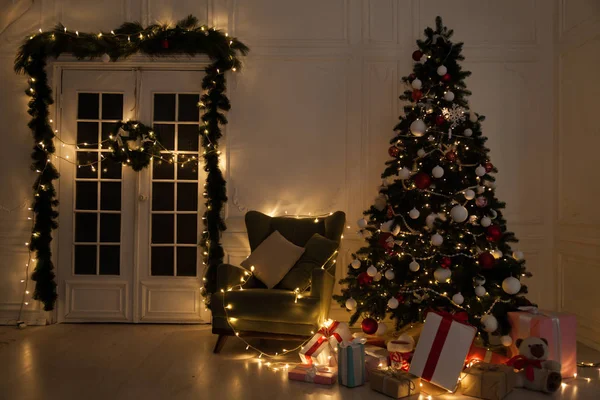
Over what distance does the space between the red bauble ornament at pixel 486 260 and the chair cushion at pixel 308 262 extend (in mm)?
1151

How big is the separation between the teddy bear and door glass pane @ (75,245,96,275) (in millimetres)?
3708

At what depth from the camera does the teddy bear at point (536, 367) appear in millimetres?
3270

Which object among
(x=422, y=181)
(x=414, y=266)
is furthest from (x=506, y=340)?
(x=422, y=181)

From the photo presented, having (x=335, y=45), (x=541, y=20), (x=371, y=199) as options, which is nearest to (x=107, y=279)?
(x=371, y=199)

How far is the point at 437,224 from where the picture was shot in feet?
13.2

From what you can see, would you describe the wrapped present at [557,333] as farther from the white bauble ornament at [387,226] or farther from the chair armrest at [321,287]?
A: the chair armrest at [321,287]

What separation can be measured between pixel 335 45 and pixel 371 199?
4.85 ft

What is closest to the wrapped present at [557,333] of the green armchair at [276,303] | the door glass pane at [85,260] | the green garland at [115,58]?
the green armchair at [276,303]

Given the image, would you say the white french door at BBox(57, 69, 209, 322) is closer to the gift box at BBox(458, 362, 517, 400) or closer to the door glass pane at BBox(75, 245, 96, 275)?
the door glass pane at BBox(75, 245, 96, 275)

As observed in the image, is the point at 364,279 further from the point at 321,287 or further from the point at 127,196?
the point at 127,196

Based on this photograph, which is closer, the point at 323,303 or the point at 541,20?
the point at 323,303

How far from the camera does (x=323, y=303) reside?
4.02 m

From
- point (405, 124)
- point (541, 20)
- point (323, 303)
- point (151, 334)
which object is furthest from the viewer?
point (541, 20)

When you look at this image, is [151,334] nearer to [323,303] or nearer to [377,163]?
[323,303]
